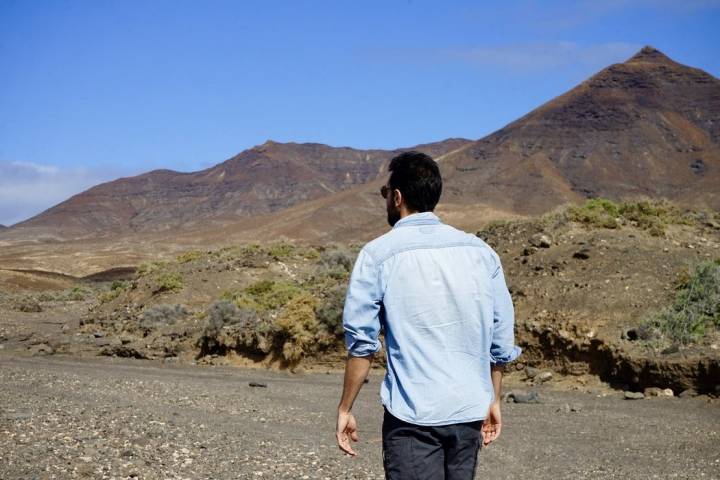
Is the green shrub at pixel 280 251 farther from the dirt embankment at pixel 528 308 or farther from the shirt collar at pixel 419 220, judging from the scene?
the shirt collar at pixel 419 220

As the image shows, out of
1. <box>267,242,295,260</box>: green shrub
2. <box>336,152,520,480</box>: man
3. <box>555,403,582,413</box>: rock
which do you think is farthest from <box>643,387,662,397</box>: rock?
<box>267,242,295,260</box>: green shrub

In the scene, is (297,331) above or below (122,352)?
above

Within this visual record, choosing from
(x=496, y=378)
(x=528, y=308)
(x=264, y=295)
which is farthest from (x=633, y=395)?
(x=264, y=295)

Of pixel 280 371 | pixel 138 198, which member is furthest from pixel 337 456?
pixel 138 198

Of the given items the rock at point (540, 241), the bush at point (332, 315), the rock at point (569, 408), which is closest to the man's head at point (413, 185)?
the rock at point (569, 408)

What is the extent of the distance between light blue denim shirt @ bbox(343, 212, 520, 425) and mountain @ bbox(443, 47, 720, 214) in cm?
7389

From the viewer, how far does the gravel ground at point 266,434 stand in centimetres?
670

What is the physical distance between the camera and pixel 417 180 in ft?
11.2

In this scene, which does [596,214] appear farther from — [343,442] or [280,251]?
→ [343,442]

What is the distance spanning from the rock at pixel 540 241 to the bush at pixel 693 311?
159 inches

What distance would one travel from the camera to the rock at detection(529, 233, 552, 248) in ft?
58.2

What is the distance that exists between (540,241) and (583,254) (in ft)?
5.27

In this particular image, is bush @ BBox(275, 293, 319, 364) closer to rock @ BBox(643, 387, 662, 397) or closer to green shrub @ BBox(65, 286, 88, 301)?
rock @ BBox(643, 387, 662, 397)

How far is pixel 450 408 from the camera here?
3160 millimetres
